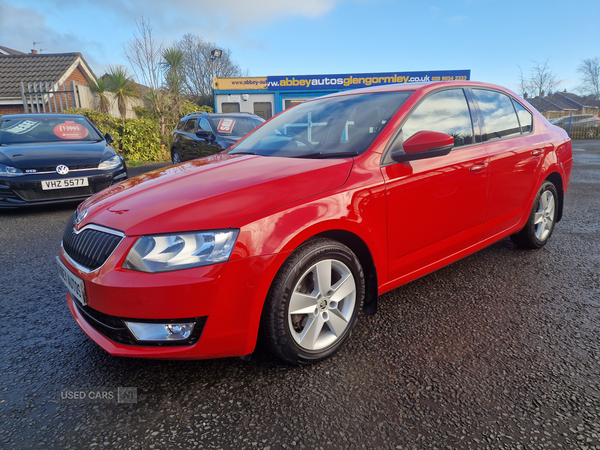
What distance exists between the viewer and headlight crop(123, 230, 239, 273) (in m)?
1.79

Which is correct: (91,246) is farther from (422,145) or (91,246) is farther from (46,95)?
(46,95)

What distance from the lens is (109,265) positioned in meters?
1.85

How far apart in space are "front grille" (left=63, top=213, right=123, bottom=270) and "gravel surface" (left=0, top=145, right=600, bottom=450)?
2.02ft

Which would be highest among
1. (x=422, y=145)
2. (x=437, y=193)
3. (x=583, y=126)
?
(x=422, y=145)

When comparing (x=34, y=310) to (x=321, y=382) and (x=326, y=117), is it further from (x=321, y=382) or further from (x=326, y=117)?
(x=326, y=117)

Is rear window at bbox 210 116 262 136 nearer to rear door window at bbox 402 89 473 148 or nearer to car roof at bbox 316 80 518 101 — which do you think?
car roof at bbox 316 80 518 101

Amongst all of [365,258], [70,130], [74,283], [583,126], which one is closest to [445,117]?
[365,258]

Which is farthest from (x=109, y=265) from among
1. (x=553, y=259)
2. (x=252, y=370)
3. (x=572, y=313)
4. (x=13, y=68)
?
(x=13, y=68)

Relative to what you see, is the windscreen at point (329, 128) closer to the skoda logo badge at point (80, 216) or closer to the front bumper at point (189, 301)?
the front bumper at point (189, 301)

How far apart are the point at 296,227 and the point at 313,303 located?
17.5 inches

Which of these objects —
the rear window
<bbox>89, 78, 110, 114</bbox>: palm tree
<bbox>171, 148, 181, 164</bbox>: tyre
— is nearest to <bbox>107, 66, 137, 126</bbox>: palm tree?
<bbox>89, 78, 110, 114</bbox>: palm tree

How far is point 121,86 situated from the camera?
16328 millimetres

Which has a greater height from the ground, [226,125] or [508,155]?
[226,125]

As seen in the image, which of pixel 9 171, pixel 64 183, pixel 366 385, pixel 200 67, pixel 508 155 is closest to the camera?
pixel 366 385
